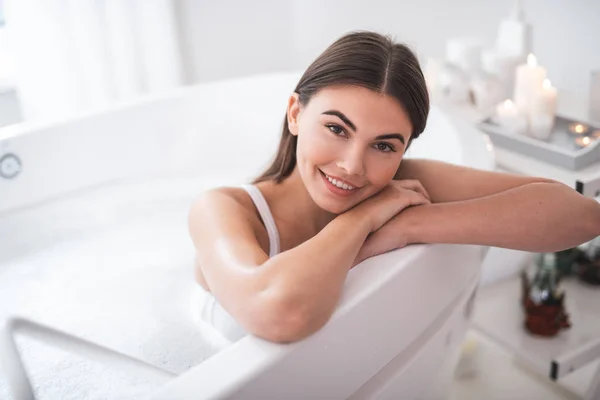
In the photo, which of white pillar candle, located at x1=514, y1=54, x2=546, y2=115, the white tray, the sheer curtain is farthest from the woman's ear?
the sheer curtain

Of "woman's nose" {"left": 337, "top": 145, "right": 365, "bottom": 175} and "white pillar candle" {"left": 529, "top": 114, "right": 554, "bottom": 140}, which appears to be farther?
"white pillar candle" {"left": 529, "top": 114, "right": 554, "bottom": 140}

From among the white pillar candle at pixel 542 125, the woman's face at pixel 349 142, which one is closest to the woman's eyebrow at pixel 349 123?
the woman's face at pixel 349 142

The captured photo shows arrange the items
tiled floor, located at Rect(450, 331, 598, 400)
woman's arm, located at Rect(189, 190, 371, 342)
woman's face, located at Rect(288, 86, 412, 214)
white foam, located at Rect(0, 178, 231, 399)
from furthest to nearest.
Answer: tiled floor, located at Rect(450, 331, 598, 400) < white foam, located at Rect(0, 178, 231, 399) < woman's face, located at Rect(288, 86, 412, 214) < woman's arm, located at Rect(189, 190, 371, 342)

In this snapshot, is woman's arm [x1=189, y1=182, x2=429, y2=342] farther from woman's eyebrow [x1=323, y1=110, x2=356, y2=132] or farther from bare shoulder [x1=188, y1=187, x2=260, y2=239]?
woman's eyebrow [x1=323, y1=110, x2=356, y2=132]

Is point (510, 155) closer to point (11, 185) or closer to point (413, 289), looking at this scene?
point (413, 289)

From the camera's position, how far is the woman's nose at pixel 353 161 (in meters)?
0.88

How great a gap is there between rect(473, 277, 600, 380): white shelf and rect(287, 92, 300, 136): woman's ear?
2.95 ft

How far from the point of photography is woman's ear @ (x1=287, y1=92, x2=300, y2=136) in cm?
99

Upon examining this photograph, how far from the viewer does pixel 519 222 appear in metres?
0.96

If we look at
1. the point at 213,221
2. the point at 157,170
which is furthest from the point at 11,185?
the point at 213,221

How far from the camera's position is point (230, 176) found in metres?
2.05

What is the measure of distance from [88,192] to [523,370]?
1384mm

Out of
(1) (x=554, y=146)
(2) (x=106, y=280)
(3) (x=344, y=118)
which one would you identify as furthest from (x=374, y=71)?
(2) (x=106, y=280)

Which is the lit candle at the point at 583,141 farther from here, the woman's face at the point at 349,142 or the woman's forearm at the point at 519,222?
the woman's face at the point at 349,142
